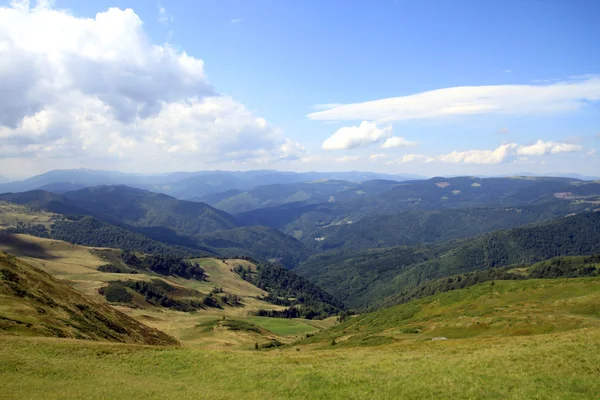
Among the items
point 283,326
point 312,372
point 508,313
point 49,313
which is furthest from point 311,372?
point 283,326

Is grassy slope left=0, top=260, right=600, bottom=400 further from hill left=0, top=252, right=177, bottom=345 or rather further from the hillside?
the hillside

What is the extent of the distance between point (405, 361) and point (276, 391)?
1275 centimetres

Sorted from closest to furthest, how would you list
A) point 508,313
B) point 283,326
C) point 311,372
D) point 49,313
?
point 311,372, point 49,313, point 508,313, point 283,326

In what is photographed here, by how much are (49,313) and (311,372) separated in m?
40.7

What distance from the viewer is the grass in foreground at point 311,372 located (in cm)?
2530

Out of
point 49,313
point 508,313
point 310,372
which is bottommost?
point 508,313

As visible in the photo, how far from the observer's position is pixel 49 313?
2032 inches

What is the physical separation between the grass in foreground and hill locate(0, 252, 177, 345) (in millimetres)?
7076

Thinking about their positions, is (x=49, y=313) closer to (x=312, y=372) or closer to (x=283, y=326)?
(x=312, y=372)

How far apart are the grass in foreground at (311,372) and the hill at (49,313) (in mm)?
7076

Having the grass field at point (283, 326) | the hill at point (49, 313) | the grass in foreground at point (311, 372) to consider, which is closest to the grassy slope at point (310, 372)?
the grass in foreground at point (311, 372)

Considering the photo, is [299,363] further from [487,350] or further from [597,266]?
[597,266]

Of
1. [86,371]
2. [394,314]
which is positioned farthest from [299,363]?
[394,314]

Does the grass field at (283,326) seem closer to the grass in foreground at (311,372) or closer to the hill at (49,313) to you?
the hill at (49,313)
